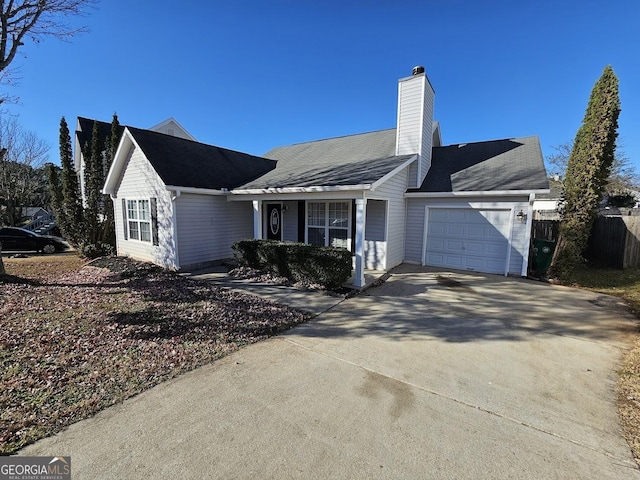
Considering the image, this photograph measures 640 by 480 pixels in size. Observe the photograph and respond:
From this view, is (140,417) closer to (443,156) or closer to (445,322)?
(445,322)

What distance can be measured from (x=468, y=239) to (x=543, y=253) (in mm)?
2281

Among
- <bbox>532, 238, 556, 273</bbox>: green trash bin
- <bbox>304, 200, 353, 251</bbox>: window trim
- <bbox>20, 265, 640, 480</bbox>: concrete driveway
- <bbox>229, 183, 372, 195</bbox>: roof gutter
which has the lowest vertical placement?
<bbox>20, 265, 640, 480</bbox>: concrete driveway

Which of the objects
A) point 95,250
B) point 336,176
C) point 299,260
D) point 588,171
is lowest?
point 95,250

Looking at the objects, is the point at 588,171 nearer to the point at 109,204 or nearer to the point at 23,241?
the point at 109,204

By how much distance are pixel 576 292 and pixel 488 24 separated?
29.9 ft

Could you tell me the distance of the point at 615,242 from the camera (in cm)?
1101

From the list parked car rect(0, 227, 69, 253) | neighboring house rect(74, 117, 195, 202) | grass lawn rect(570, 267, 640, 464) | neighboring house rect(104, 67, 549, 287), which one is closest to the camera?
grass lawn rect(570, 267, 640, 464)

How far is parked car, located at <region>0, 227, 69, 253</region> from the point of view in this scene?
Answer: 571 inches

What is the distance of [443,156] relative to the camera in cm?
1220

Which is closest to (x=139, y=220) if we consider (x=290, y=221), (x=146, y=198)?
(x=146, y=198)

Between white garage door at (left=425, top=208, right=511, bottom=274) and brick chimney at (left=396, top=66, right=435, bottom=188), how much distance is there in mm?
→ 1776

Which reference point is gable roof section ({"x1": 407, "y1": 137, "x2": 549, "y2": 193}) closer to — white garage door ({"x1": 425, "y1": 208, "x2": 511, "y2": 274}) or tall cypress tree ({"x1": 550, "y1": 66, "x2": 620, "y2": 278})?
white garage door ({"x1": 425, "y1": 208, "x2": 511, "y2": 274})

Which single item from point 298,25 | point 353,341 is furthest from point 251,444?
point 298,25

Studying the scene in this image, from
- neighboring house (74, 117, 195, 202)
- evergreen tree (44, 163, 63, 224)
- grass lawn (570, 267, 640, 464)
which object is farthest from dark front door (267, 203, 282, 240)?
neighboring house (74, 117, 195, 202)
